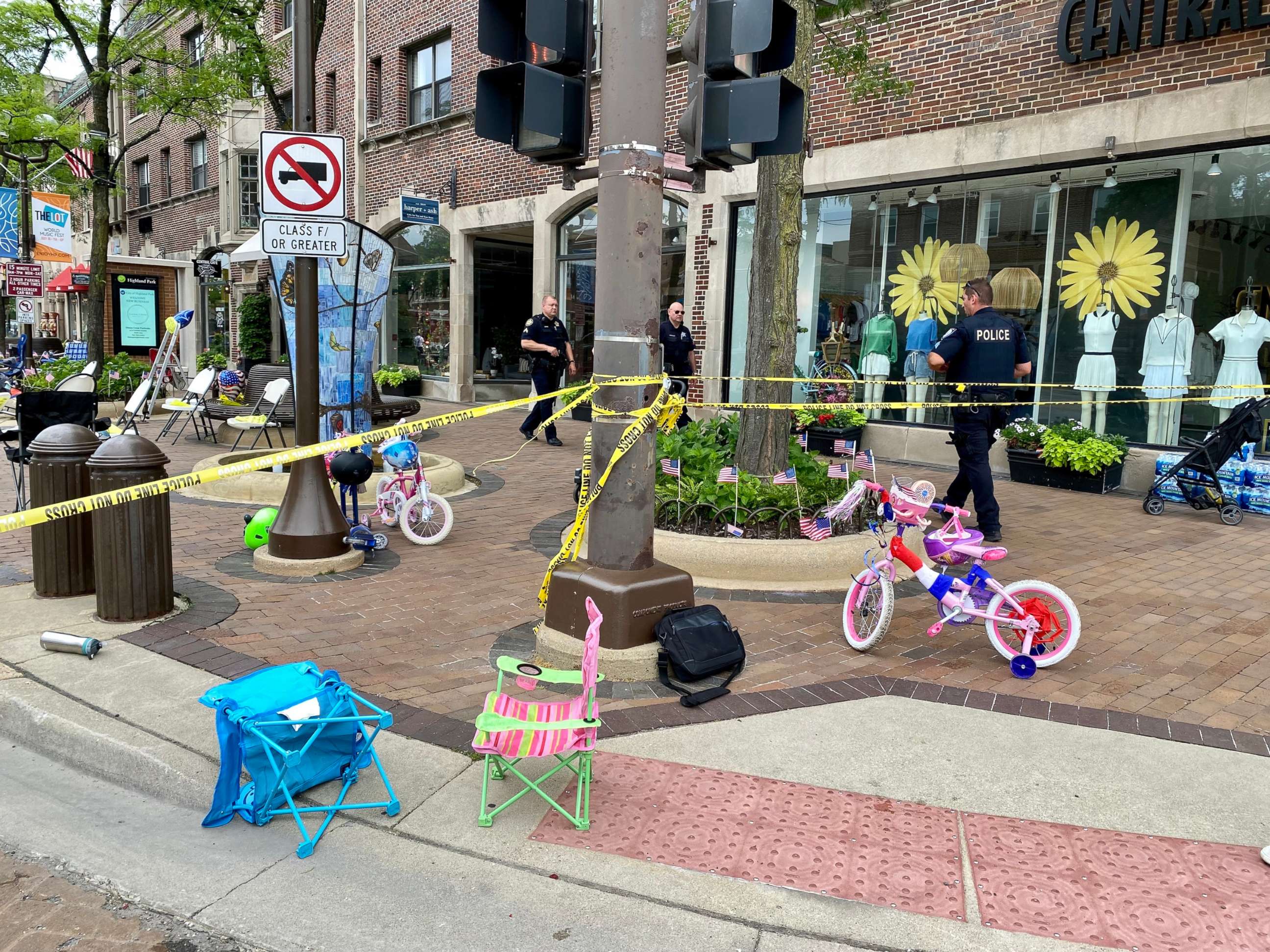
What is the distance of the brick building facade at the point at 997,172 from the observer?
967cm

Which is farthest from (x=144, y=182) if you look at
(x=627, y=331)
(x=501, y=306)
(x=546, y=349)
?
(x=627, y=331)

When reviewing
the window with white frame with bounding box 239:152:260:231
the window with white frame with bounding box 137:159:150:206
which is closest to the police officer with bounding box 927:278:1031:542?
the window with white frame with bounding box 239:152:260:231

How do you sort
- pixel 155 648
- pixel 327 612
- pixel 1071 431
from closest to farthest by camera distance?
pixel 155 648
pixel 327 612
pixel 1071 431

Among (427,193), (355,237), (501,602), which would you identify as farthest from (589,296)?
(501,602)

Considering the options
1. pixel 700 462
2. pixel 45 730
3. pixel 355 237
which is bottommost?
pixel 45 730

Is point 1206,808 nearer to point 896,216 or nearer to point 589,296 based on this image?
point 896,216

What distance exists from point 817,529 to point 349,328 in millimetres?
5336

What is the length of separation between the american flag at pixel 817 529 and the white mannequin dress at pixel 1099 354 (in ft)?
19.3

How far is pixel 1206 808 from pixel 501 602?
388 centimetres

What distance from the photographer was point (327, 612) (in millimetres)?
5723

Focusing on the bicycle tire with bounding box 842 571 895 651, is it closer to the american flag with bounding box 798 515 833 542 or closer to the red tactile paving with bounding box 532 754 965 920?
the american flag with bounding box 798 515 833 542

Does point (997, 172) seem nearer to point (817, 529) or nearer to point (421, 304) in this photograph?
point (817, 529)

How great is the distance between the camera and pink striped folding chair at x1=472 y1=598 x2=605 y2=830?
3.30 m

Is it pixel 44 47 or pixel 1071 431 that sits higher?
pixel 44 47
